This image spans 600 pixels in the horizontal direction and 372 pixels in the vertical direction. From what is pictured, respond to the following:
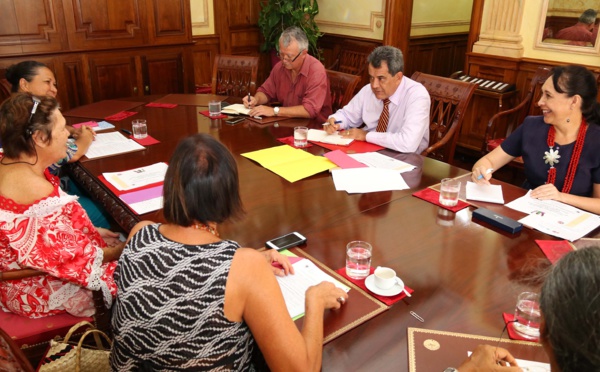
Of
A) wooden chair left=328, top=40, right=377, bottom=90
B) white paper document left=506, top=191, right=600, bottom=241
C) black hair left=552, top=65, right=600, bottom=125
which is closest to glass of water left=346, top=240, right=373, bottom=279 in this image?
white paper document left=506, top=191, right=600, bottom=241

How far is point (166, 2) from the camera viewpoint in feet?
12.8

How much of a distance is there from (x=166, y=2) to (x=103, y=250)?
9.36ft

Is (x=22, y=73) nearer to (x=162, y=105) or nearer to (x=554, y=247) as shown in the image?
(x=162, y=105)

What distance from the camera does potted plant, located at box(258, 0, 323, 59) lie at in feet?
16.3

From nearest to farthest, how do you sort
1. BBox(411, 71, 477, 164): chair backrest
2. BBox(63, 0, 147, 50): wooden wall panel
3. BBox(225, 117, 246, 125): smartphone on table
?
BBox(411, 71, 477, 164): chair backrest → BBox(225, 117, 246, 125): smartphone on table → BBox(63, 0, 147, 50): wooden wall panel

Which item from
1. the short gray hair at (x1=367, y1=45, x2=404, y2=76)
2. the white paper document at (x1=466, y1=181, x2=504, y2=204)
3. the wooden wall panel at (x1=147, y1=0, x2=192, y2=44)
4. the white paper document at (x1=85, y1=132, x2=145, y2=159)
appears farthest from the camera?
the wooden wall panel at (x1=147, y1=0, x2=192, y2=44)

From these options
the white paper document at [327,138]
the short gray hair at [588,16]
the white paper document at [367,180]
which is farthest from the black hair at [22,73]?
the short gray hair at [588,16]

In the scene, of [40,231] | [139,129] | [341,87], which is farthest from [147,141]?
[341,87]

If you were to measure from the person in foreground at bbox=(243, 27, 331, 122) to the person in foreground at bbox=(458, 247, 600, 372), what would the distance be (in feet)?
7.48

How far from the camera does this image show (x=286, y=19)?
5055 millimetres

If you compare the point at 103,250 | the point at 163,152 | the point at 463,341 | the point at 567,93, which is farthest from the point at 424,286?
the point at 163,152

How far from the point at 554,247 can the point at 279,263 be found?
869 mm

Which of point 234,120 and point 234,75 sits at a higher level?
point 234,75

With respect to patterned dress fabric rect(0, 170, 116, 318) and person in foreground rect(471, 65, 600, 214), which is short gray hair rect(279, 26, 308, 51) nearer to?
person in foreground rect(471, 65, 600, 214)
